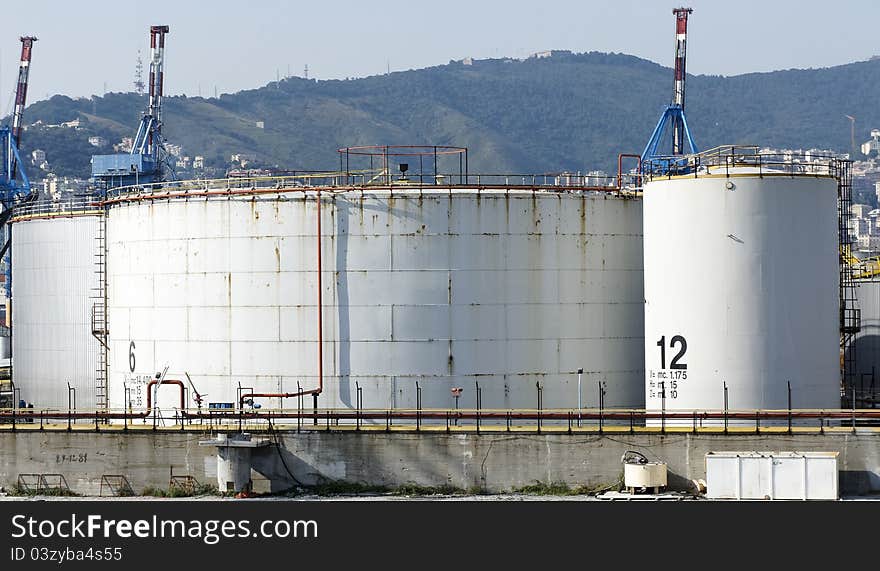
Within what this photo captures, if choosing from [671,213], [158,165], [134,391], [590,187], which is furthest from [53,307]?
[158,165]

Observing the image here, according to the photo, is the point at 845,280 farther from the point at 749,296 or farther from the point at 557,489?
the point at 557,489

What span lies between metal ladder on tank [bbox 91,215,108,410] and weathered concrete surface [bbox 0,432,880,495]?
30.2ft

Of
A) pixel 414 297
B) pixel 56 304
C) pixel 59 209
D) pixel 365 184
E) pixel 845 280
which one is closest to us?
pixel 414 297

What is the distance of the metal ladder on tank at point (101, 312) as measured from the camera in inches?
2549

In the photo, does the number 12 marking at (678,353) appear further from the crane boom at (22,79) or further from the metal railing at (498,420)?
the crane boom at (22,79)

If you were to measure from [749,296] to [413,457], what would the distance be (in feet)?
44.9

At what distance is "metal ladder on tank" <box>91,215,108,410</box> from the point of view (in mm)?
64750

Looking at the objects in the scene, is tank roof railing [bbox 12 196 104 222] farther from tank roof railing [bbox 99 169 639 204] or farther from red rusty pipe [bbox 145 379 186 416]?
red rusty pipe [bbox 145 379 186 416]

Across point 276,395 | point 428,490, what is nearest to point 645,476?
point 428,490

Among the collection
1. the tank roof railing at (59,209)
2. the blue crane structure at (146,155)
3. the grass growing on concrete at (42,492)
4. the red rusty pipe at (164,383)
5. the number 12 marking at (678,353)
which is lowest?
the grass growing on concrete at (42,492)

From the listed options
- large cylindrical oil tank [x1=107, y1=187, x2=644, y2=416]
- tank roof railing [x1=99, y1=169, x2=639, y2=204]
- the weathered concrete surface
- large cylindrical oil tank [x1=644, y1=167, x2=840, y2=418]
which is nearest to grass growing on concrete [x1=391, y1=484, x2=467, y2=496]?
the weathered concrete surface

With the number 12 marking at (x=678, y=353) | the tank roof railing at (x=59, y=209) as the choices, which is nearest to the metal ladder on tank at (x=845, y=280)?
the number 12 marking at (x=678, y=353)

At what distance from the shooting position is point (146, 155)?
120m

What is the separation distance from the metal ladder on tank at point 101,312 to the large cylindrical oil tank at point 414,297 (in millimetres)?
7828
